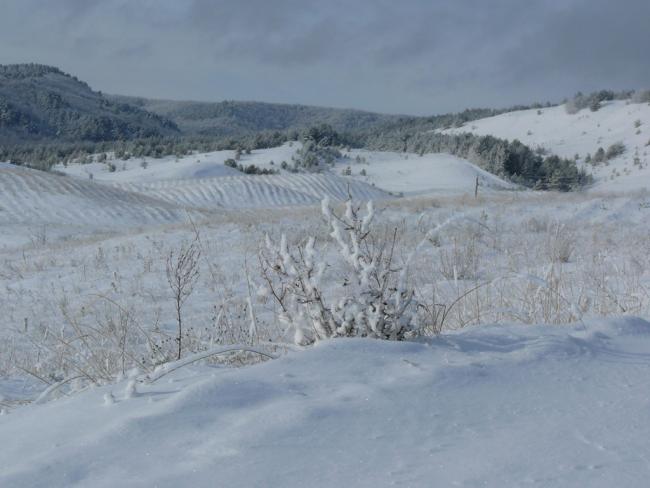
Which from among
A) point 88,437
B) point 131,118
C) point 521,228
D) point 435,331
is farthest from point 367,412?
point 131,118

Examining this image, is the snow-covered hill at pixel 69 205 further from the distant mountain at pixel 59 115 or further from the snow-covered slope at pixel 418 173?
the distant mountain at pixel 59 115

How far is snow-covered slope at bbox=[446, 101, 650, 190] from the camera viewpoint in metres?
33.8

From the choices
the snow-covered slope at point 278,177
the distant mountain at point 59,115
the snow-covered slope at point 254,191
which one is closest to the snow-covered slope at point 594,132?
the snow-covered slope at point 278,177

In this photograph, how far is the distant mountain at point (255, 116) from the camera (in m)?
113

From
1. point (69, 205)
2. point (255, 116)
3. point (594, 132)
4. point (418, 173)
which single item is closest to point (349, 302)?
point (69, 205)

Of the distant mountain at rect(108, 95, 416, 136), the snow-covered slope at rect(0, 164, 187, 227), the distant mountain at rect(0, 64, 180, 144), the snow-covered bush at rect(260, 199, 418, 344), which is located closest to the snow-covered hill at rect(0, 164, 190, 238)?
the snow-covered slope at rect(0, 164, 187, 227)

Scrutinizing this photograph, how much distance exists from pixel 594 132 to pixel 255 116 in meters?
87.5

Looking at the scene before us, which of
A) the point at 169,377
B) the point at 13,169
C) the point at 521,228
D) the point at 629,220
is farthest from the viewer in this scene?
the point at 13,169

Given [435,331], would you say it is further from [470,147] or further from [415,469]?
[470,147]

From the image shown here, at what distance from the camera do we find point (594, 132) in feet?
137

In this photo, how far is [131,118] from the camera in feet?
274

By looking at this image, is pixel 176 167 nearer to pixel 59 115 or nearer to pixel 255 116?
pixel 59 115

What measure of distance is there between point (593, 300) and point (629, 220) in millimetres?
7894

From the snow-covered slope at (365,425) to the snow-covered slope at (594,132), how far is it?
30.2 metres
